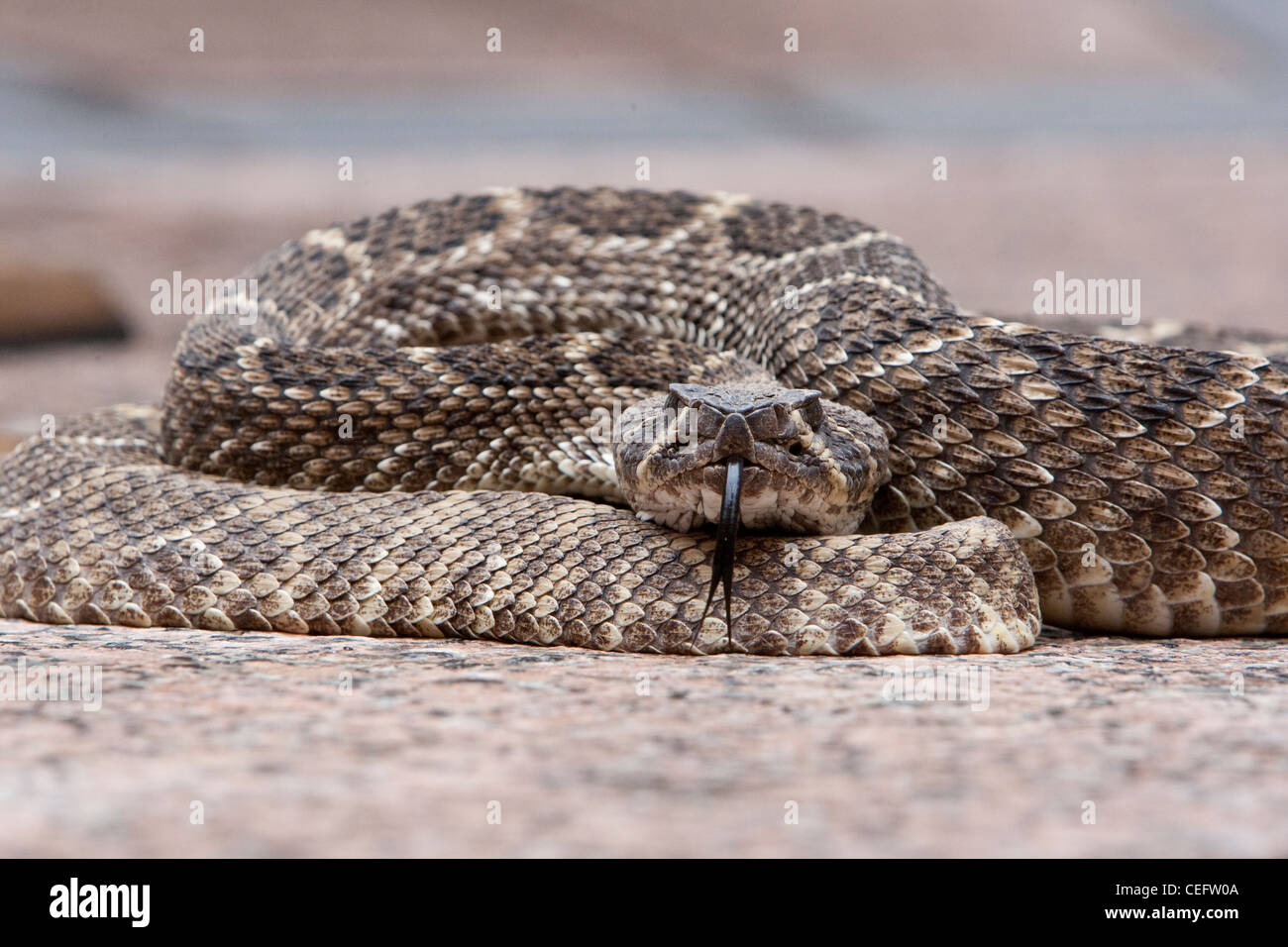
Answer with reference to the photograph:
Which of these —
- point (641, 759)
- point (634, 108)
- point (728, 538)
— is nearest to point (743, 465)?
point (728, 538)

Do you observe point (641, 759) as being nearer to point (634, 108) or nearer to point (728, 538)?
point (728, 538)

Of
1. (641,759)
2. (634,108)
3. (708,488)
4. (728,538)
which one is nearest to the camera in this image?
(641,759)

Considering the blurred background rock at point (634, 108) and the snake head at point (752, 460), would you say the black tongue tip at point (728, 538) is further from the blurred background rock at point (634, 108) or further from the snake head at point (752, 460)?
the blurred background rock at point (634, 108)

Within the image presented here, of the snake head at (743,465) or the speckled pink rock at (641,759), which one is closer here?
the speckled pink rock at (641,759)

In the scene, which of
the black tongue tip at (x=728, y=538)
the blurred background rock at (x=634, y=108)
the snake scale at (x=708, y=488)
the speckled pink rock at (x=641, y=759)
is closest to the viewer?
the speckled pink rock at (x=641, y=759)

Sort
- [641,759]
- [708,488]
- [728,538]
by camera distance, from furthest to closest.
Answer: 1. [708,488]
2. [728,538]
3. [641,759]

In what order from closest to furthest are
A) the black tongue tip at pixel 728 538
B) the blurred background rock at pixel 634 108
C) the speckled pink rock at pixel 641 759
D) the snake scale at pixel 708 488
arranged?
the speckled pink rock at pixel 641 759 → the black tongue tip at pixel 728 538 → the snake scale at pixel 708 488 → the blurred background rock at pixel 634 108

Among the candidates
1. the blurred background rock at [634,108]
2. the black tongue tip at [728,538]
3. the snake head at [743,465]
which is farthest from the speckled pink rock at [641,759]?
the blurred background rock at [634,108]

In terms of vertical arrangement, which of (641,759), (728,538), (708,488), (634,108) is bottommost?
(641,759)
